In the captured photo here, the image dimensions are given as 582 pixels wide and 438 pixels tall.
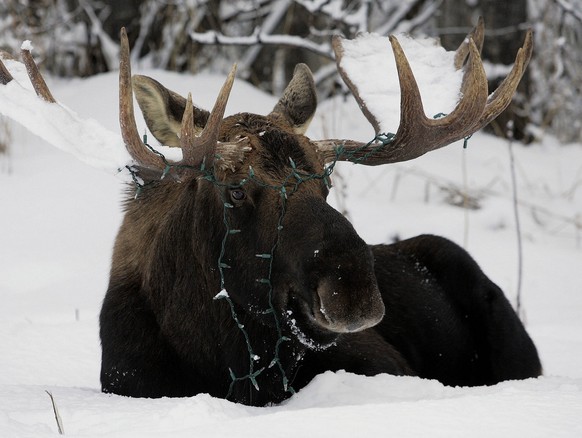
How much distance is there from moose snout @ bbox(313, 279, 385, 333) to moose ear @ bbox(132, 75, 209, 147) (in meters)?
1.17

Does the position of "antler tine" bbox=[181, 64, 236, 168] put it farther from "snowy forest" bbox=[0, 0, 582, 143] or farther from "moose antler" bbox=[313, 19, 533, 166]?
"snowy forest" bbox=[0, 0, 582, 143]

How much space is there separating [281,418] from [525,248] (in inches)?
233

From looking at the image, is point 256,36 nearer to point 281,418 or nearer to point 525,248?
point 525,248

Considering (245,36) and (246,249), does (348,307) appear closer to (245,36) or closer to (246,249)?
(246,249)

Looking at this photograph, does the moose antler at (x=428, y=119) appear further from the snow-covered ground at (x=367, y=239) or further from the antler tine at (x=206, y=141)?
the snow-covered ground at (x=367, y=239)

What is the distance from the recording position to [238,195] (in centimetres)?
379

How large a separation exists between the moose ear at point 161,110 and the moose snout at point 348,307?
117cm

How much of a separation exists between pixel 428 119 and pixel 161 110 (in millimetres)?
1130

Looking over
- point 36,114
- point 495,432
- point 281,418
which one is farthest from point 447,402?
point 36,114

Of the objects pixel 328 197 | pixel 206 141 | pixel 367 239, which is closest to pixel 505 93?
pixel 206 141

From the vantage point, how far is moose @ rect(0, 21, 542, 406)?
3.49 m

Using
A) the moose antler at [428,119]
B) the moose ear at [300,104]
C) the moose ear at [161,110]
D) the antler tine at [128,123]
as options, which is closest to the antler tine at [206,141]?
the antler tine at [128,123]

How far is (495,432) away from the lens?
2.61m

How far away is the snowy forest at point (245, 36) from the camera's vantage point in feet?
33.2
